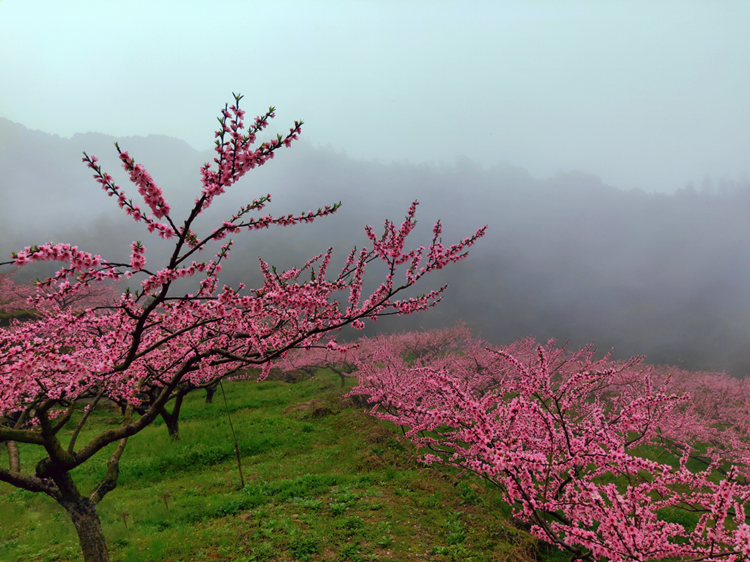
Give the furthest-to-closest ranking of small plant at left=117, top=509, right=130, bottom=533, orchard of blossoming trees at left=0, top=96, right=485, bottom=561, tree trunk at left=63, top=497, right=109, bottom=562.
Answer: small plant at left=117, top=509, right=130, bottom=533 < tree trunk at left=63, top=497, right=109, bottom=562 < orchard of blossoming trees at left=0, top=96, right=485, bottom=561

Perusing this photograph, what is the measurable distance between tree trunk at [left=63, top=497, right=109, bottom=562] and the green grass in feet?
3.43

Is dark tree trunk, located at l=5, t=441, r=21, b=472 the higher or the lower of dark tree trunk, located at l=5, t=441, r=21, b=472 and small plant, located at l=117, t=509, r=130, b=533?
the higher

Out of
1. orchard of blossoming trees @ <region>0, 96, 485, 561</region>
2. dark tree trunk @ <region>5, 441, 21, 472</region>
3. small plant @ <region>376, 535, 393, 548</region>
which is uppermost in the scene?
orchard of blossoming trees @ <region>0, 96, 485, 561</region>

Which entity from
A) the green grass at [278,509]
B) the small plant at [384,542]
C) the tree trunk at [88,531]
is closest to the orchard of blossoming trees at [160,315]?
the tree trunk at [88,531]

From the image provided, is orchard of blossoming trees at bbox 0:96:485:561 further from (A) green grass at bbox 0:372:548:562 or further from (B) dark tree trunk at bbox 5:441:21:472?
(A) green grass at bbox 0:372:548:562

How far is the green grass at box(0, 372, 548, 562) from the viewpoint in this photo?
6.73m

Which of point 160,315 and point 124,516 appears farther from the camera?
point 124,516

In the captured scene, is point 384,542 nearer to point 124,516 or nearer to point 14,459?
point 124,516

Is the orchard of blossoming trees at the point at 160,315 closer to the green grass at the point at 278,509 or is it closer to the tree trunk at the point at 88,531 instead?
the tree trunk at the point at 88,531

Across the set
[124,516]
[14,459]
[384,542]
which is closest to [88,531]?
[124,516]

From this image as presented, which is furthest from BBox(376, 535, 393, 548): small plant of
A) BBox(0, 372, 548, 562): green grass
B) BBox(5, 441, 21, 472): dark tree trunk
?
BBox(5, 441, 21, 472): dark tree trunk

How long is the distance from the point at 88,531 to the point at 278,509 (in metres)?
4.03

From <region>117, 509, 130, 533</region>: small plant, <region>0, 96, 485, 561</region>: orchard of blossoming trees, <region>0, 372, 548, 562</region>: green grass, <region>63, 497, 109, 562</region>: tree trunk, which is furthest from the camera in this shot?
<region>117, 509, 130, 533</region>: small plant

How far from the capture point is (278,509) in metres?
8.38
